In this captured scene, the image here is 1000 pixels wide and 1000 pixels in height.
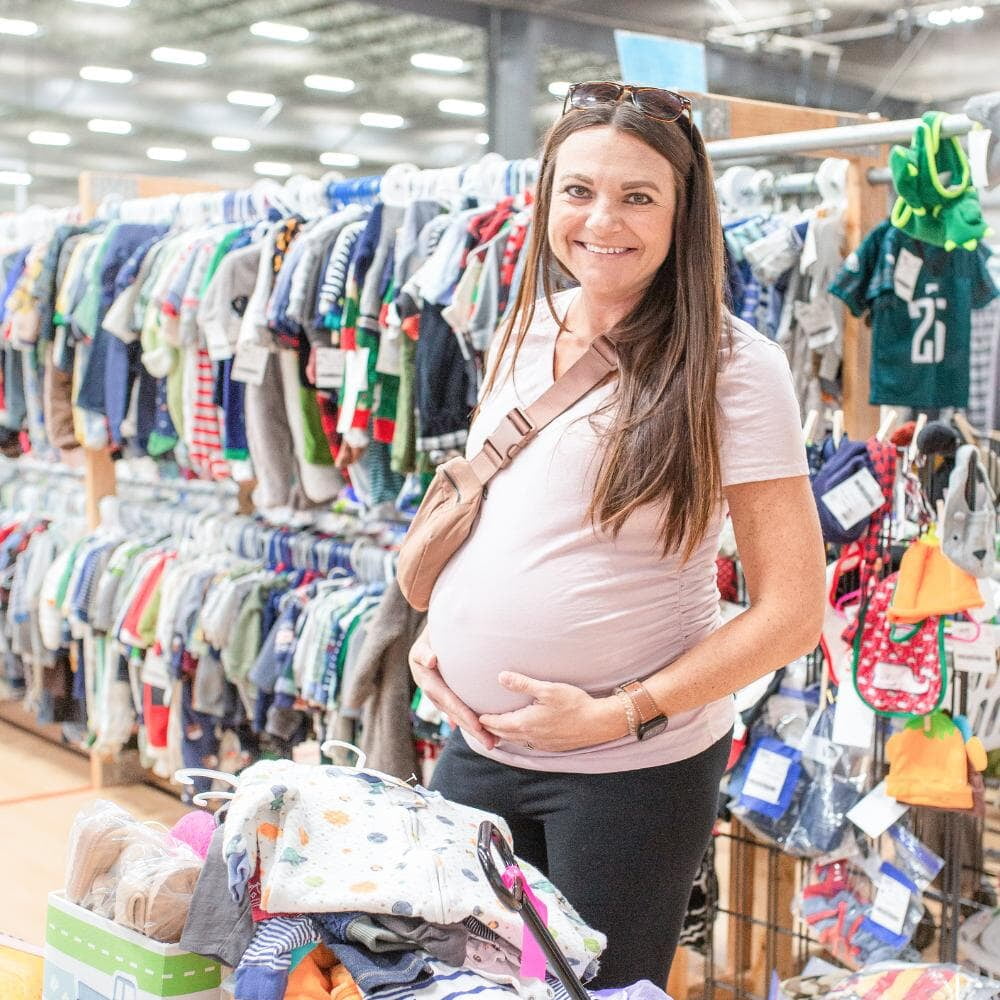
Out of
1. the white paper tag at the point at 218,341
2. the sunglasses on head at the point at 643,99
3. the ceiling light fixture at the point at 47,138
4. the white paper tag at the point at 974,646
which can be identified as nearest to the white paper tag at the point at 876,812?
the white paper tag at the point at 974,646

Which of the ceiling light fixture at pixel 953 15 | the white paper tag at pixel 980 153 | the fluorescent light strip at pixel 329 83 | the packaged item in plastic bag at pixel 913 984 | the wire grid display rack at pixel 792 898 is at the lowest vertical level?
the wire grid display rack at pixel 792 898

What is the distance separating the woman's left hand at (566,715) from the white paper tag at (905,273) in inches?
74.6

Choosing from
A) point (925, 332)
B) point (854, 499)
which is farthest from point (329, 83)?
point (854, 499)

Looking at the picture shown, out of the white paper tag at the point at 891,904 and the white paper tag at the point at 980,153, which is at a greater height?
the white paper tag at the point at 980,153

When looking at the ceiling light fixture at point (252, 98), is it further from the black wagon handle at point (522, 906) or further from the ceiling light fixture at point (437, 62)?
the black wagon handle at point (522, 906)

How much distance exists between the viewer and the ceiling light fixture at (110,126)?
8.53m

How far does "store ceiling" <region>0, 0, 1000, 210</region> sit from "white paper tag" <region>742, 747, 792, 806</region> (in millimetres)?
6324

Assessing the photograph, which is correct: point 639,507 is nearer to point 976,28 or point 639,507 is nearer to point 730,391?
point 730,391

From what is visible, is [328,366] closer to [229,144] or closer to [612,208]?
[612,208]

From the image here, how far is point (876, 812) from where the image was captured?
254 cm

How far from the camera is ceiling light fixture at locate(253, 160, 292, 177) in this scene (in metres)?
9.19

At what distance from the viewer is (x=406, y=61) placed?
9406 mm

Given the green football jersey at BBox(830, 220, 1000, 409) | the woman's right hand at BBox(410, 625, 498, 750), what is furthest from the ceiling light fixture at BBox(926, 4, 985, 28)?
the woman's right hand at BBox(410, 625, 498, 750)

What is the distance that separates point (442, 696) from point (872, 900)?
54.8 inches
